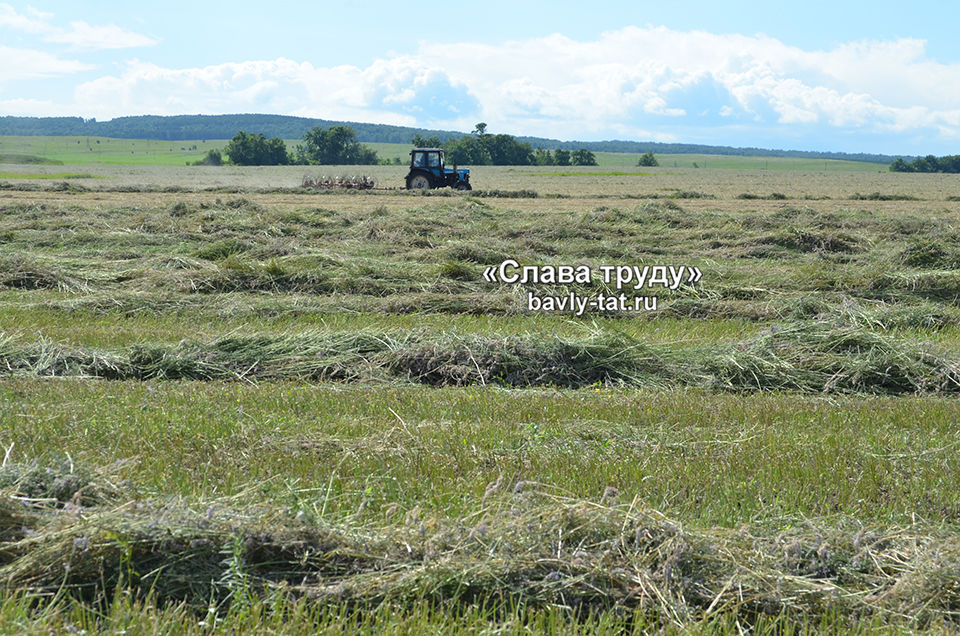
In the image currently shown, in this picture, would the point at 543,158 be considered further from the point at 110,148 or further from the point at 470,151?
the point at 110,148

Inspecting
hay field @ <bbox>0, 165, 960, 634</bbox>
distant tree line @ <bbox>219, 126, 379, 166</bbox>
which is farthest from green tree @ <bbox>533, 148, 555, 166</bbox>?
hay field @ <bbox>0, 165, 960, 634</bbox>

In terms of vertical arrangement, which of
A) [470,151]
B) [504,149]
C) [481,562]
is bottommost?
[481,562]

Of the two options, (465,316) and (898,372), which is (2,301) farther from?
(898,372)

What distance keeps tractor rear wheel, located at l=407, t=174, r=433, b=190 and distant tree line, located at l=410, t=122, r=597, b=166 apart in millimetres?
61055

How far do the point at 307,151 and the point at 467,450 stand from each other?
10625cm

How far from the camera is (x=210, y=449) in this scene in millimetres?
5762

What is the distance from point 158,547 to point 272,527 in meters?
0.54

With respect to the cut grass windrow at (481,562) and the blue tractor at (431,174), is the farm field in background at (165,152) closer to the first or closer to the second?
the blue tractor at (431,174)

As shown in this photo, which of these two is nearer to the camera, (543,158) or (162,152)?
(543,158)

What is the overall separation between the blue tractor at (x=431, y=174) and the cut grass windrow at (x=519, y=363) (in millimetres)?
31880

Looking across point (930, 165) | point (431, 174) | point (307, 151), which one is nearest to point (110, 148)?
point (307, 151)

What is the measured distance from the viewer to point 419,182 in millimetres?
40562

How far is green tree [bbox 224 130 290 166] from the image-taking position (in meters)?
99.0

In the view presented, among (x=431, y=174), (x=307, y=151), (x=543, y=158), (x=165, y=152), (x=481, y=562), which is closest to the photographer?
(x=481, y=562)
